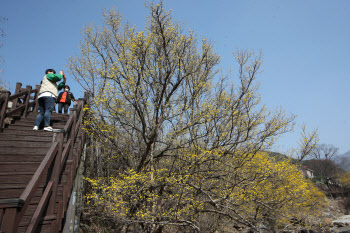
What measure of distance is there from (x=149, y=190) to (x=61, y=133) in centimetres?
527

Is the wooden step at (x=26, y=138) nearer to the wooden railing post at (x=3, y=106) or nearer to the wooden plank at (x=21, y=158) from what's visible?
the wooden railing post at (x=3, y=106)

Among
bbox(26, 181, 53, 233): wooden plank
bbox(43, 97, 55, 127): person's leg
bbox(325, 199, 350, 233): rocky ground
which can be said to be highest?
bbox(43, 97, 55, 127): person's leg

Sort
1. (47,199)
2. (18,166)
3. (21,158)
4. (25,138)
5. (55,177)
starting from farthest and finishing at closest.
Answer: (25,138) → (21,158) → (18,166) → (55,177) → (47,199)

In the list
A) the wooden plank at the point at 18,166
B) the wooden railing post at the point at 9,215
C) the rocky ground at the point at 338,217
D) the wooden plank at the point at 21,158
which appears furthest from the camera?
the rocky ground at the point at 338,217

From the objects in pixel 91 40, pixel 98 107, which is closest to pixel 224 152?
pixel 98 107

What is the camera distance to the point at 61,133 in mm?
2938

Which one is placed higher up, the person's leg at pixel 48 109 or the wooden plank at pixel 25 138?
the person's leg at pixel 48 109

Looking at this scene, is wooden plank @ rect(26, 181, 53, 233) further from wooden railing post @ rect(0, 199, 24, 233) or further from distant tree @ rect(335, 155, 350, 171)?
distant tree @ rect(335, 155, 350, 171)

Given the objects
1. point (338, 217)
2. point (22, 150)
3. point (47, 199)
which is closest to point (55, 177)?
point (47, 199)

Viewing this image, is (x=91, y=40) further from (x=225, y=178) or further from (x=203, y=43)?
(x=225, y=178)

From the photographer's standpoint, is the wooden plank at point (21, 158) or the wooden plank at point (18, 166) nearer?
the wooden plank at point (18, 166)

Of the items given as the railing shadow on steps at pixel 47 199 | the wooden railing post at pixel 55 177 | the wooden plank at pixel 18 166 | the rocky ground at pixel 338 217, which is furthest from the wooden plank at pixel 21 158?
the rocky ground at pixel 338 217

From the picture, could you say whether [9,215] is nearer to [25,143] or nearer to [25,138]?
[25,143]

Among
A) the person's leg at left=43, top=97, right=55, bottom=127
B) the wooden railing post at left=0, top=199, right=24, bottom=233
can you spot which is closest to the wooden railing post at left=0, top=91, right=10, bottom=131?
the person's leg at left=43, top=97, right=55, bottom=127
